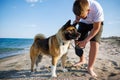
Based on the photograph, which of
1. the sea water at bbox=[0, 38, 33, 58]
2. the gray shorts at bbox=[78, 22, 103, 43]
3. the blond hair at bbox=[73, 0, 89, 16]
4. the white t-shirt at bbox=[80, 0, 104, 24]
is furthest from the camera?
the sea water at bbox=[0, 38, 33, 58]

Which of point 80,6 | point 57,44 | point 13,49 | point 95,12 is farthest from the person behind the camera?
point 13,49

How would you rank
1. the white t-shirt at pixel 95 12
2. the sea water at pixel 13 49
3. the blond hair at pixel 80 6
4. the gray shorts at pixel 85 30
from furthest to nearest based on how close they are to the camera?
the sea water at pixel 13 49
the gray shorts at pixel 85 30
the white t-shirt at pixel 95 12
the blond hair at pixel 80 6

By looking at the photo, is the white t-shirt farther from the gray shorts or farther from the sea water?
the sea water

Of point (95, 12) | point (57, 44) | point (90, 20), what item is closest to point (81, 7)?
point (95, 12)

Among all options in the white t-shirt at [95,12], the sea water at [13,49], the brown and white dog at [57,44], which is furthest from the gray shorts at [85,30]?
the sea water at [13,49]

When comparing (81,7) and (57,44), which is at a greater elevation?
(81,7)

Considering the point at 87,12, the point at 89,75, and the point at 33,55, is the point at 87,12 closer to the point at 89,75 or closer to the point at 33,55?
the point at 89,75

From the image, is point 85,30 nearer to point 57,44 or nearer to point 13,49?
point 57,44

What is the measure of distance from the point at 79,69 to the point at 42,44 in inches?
49.1

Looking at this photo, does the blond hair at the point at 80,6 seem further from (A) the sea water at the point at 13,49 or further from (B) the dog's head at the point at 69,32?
(A) the sea water at the point at 13,49

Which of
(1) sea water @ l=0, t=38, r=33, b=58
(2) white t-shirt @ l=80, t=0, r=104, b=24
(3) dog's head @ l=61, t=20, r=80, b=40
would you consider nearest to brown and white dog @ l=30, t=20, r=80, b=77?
(3) dog's head @ l=61, t=20, r=80, b=40

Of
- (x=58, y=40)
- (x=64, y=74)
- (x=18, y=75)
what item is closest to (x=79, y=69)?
(x=64, y=74)

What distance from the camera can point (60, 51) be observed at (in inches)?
209

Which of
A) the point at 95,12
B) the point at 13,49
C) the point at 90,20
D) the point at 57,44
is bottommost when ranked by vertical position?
the point at 57,44
